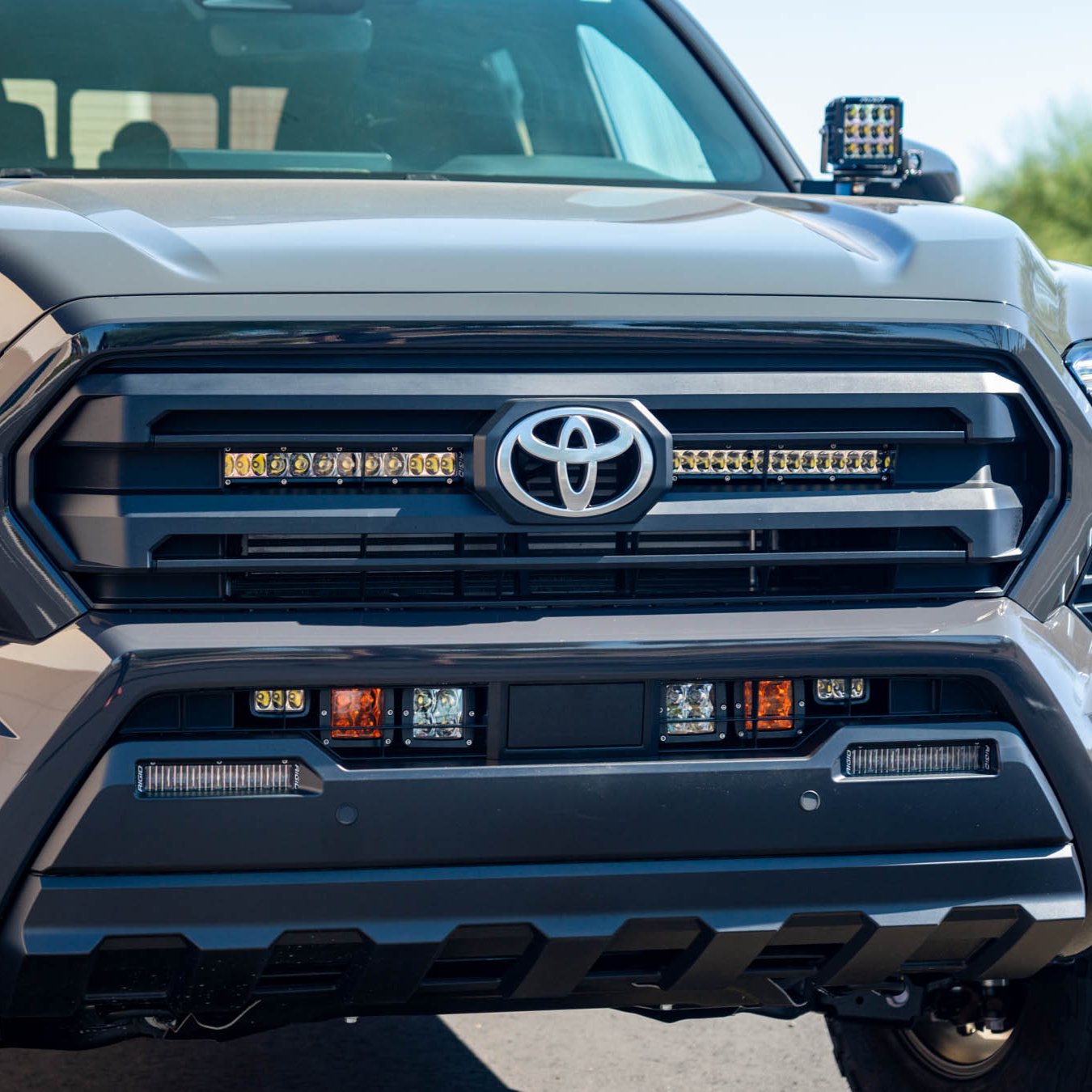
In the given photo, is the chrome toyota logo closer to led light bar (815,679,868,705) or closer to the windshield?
led light bar (815,679,868,705)

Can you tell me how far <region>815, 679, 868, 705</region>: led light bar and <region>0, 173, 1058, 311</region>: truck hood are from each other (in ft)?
1.88

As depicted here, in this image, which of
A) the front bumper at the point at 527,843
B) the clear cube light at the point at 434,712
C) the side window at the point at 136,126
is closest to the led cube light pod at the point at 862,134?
the side window at the point at 136,126

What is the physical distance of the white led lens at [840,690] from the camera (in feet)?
8.79

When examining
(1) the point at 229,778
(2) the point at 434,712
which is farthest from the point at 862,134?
(1) the point at 229,778

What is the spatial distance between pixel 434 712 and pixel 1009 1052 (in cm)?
144

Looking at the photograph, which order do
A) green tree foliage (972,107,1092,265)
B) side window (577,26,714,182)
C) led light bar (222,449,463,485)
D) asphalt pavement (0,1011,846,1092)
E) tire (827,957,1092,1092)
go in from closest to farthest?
led light bar (222,449,463,485) < tire (827,957,1092,1092) < asphalt pavement (0,1011,846,1092) < side window (577,26,714,182) < green tree foliage (972,107,1092,265)

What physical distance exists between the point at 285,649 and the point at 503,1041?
6.70 ft

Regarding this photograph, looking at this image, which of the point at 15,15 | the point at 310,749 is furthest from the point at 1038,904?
the point at 15,15

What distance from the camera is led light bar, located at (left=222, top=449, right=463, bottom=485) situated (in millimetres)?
2551

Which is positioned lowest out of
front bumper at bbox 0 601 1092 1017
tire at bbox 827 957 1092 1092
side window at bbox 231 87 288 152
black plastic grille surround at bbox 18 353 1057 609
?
tire at bbox 827 957 1092 1092

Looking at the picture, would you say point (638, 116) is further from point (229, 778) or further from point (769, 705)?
point (229, 778)

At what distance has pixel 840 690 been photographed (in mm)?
2689

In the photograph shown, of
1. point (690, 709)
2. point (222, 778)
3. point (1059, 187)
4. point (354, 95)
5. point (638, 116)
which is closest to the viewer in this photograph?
point (222, 778)

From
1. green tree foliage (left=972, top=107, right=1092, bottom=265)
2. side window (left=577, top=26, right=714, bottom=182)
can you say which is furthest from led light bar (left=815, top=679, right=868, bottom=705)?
green tree foliage (left=972, top=107, right=1092, bottom=265)
